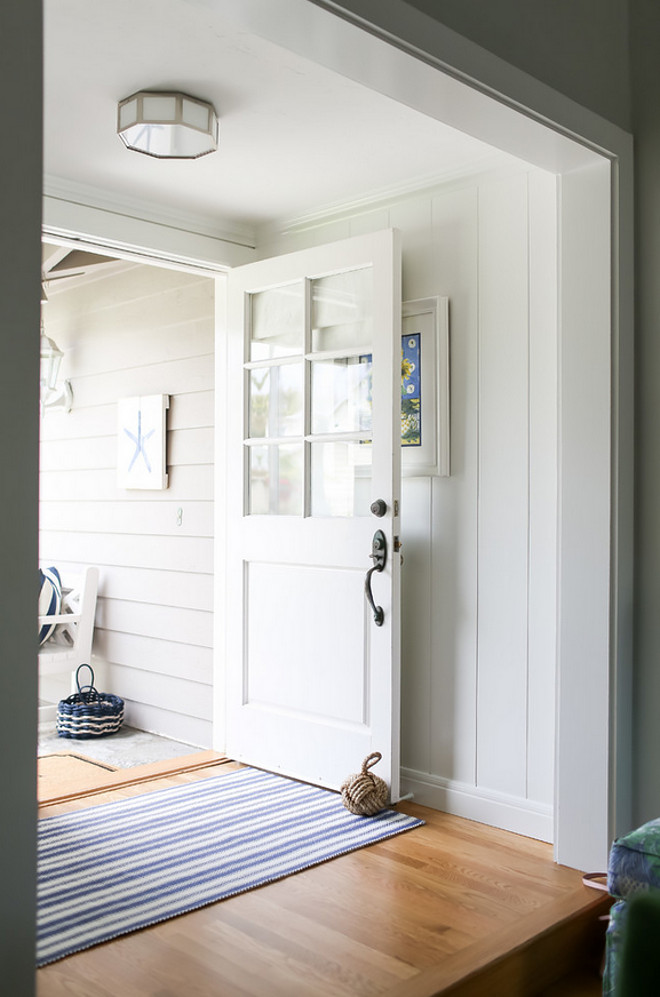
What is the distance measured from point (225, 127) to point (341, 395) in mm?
1044

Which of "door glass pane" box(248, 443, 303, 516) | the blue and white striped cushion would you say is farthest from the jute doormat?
"door glass pane" box(248, 443, 303, 516)

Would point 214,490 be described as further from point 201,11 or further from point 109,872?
point 201,11

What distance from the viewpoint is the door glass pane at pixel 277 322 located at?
358 centimetres

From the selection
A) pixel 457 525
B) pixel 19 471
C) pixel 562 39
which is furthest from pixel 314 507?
pixel 19 471

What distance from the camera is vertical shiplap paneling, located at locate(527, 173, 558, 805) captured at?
116 inches

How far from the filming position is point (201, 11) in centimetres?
212

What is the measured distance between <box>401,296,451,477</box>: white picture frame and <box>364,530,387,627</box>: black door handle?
0.94ft

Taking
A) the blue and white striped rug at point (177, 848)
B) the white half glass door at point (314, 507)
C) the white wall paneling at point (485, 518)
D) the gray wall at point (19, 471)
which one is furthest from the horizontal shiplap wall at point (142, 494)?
the gray wall at point (19, 471)

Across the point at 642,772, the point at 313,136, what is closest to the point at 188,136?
the point at 313,136

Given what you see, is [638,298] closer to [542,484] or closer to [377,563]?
[542,484]

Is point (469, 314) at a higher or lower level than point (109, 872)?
higher

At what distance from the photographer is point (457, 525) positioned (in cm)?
322

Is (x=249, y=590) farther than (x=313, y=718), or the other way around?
(x=249, y=590)

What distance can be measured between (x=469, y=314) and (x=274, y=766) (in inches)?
75.3
